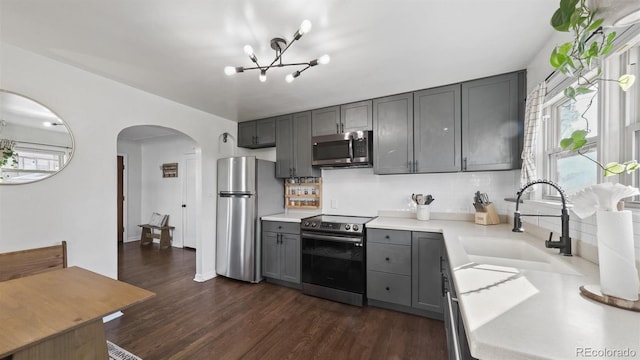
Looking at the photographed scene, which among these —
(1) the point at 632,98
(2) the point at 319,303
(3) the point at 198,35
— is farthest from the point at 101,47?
(1) the point at 632,98

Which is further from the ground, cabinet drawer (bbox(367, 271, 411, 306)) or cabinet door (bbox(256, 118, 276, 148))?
cabinet door (bbox(256, 118, 276, 148))

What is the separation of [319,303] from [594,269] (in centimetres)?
229

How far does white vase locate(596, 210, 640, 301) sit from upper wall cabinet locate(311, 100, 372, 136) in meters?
2.33

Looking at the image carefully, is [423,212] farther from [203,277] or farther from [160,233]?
[160,233]

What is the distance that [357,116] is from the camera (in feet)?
9.96

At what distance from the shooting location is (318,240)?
2.89 meters

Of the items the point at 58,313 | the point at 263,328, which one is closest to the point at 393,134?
the point at 263,328

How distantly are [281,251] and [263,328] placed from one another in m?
1.06

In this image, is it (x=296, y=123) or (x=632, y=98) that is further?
(x=296, y=123)

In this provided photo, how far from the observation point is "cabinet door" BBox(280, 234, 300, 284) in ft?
10.1

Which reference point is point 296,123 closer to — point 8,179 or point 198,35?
point 198,35

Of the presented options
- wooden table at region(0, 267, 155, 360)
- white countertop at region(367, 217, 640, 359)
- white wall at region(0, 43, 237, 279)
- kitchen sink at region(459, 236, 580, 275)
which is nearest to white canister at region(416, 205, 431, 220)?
kitchen sink at region(459, 236, 580, 275)

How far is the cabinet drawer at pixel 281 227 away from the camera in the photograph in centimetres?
312

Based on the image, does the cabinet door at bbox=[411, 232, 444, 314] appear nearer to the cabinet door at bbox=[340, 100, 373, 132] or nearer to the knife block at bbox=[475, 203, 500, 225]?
the knife block at bbox=[475, 203, 500, 225]
